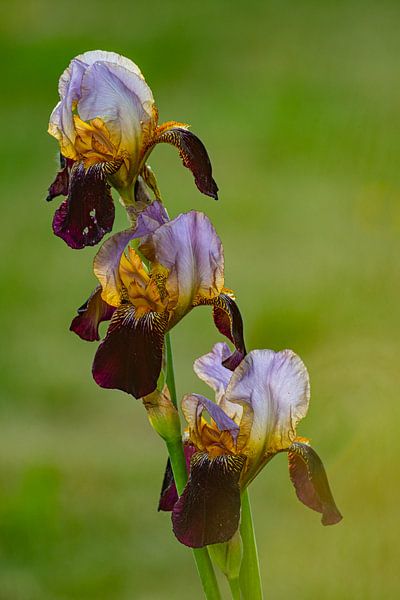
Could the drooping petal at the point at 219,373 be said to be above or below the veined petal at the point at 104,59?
below

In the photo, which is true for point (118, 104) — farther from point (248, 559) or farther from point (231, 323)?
point (248, 559)

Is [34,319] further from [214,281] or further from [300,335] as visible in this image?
[214,281]

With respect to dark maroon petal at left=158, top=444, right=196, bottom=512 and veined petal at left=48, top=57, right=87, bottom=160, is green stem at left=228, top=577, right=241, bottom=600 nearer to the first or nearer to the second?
dark maroon petal at left=158, top=444, right=196, bottom=512

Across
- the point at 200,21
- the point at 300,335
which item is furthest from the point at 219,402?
the point at 200,21

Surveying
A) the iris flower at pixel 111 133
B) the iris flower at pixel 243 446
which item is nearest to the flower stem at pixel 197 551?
the iris flower at pixel 243 446

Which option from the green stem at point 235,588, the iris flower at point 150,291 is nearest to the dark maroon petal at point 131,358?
the iris flower at point 150,291

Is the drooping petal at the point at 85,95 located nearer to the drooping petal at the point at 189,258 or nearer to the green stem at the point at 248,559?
the drooping petal at the point at 189,258

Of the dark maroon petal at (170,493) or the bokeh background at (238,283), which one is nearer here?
the dark maroon petal at (170,493)

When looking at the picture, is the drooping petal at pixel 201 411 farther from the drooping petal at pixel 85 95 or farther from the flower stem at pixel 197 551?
the drooping petal at pixel 85 95
